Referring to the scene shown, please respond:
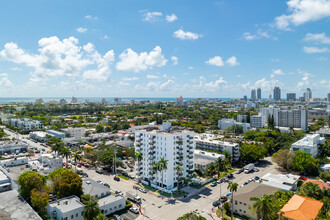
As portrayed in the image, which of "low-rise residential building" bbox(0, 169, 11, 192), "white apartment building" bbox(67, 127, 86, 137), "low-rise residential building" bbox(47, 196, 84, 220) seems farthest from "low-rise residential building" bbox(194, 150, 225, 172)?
"white apartment building" bbox(67, 127, 86, 137)

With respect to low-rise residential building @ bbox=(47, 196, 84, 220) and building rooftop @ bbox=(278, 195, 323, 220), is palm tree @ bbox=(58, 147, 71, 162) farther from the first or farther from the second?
building rooftop @ bbox=(278, 195, 323, 220)

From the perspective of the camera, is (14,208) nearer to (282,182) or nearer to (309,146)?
(282,182)

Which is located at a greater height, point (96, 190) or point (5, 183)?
point (5, 183)

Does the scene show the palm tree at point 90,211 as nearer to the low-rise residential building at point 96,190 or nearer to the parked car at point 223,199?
the low-rise residential building at point 96,190

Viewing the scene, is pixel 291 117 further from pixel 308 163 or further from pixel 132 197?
pixel 132 197

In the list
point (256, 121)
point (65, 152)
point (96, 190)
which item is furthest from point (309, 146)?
point (256, 121)

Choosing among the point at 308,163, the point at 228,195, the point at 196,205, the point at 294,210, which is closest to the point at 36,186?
the point at 196,205
